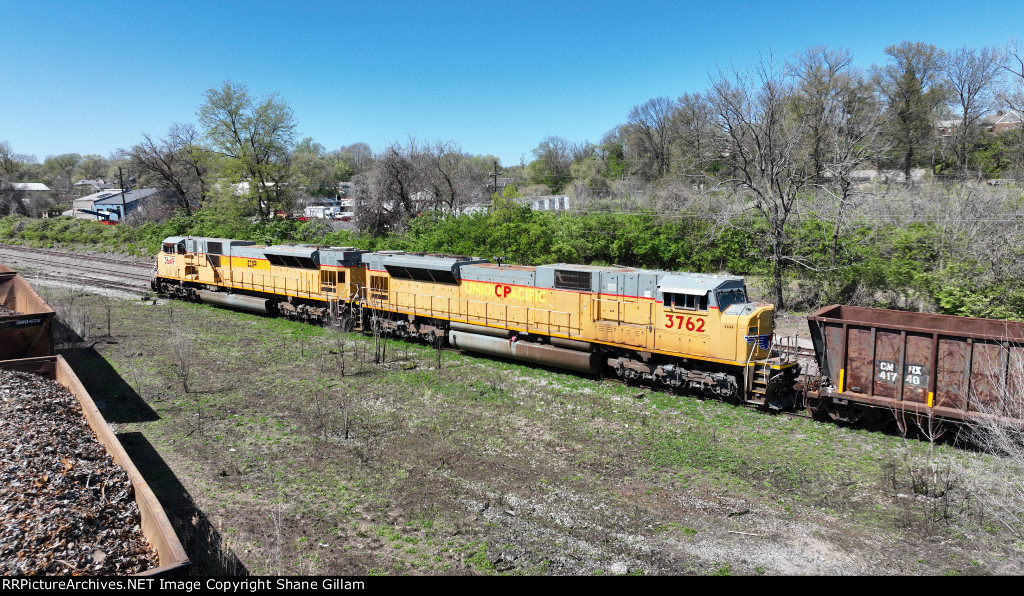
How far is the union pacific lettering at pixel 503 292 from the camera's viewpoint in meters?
17.4

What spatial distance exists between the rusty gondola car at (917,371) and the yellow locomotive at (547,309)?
52.2 inches

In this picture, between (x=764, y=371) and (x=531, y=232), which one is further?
(x=531, y=232)

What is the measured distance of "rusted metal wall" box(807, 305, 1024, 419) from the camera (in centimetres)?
1023

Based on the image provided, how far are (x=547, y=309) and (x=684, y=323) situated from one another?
14.0 ft

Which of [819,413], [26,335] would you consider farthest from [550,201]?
[26,335]

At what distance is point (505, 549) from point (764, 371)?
26.3 ft

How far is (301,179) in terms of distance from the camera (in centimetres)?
4753

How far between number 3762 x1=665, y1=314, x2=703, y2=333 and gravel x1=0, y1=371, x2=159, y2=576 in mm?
11411

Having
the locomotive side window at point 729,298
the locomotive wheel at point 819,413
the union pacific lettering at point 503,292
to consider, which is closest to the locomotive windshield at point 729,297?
the locomotive side window at point 729,298

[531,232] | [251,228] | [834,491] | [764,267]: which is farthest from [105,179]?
[834,491]

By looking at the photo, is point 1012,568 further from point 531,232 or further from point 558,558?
point 531,232

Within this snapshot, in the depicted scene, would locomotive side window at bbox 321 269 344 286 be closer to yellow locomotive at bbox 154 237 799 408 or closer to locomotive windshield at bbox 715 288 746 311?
yellow locomotive at bbox 154 237 799 408

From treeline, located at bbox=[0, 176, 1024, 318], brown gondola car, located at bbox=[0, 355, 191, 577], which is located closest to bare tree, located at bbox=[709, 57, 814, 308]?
treeline, located at bbox=[0, 176, 1024, 318]

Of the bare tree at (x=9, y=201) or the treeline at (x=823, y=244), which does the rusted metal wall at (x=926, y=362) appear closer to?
the treeline at (x=823, y=244)
